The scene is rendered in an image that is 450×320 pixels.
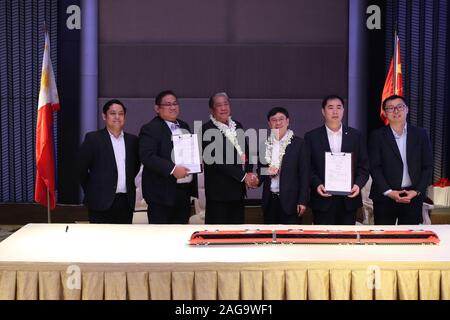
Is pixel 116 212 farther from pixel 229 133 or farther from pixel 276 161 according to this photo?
pixel 276 161

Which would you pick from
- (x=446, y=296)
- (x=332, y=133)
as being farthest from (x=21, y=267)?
(x=332, y=133)

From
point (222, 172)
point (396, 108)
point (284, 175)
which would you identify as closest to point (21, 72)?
point (222, 172)

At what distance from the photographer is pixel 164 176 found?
373 centimetres

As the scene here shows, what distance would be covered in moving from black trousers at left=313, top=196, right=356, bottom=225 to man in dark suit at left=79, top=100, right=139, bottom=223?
104cm

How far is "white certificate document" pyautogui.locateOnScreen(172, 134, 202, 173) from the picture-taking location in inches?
146

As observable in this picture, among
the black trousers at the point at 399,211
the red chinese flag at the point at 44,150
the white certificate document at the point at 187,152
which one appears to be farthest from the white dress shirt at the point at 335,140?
the red chinese flag at the point at 44,150

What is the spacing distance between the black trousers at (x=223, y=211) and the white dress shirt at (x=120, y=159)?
511 millimetres

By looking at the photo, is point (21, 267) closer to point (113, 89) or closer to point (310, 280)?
point (310, 280)

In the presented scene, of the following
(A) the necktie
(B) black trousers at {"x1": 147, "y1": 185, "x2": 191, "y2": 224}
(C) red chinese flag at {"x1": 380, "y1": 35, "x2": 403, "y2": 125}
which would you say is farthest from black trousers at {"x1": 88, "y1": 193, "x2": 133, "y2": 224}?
(C) red chinese flag at {"x1": 380, "y1": 35, "x2": 403, "y2": 125}

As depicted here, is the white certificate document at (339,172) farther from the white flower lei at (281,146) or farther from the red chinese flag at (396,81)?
the red chinese flag at (396,81)

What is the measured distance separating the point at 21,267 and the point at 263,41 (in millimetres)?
3995

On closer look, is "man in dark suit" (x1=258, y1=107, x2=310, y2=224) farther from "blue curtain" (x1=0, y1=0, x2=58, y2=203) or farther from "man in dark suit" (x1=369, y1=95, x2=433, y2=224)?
"blue curtain" (x1=0, y1=0, x2=58, y2=203)

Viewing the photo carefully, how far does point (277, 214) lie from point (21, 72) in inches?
131

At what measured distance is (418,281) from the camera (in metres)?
2.45
